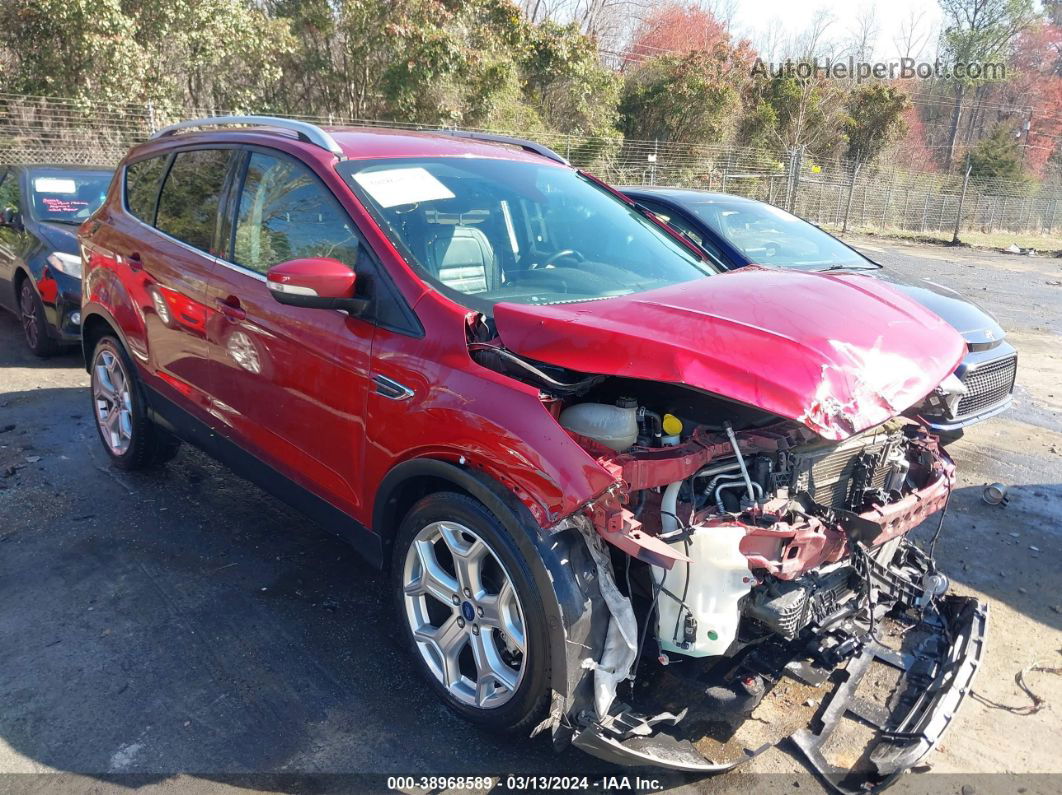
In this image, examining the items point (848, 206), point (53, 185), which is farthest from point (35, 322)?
point (848, 206)

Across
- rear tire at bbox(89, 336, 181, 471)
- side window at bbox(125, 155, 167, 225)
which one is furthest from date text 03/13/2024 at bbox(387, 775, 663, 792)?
side window at bbox(125, 155, 167, 225)

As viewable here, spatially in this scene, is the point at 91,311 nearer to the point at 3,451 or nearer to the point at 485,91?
the point at 3,451

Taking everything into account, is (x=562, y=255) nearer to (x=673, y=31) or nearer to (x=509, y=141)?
(x=509, y=141)

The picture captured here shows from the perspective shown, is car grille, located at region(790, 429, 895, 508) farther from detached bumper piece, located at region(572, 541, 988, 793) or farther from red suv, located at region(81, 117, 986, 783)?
detached bumper piece, located at region(572, 541, 988, 793)

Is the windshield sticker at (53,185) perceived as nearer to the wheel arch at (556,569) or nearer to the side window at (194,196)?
the side window at (194,196)

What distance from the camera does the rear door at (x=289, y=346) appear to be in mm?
2965

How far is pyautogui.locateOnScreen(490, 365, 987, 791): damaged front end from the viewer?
231 cm

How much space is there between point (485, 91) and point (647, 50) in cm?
1920

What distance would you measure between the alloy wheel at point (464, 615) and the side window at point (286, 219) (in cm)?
114

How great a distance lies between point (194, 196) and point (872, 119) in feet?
105

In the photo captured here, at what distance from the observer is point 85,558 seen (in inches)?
150

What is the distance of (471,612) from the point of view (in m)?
2.65

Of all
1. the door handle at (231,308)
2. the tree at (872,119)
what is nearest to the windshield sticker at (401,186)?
the door handle at (231,308)

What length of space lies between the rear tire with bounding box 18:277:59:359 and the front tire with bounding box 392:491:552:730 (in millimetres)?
5732
